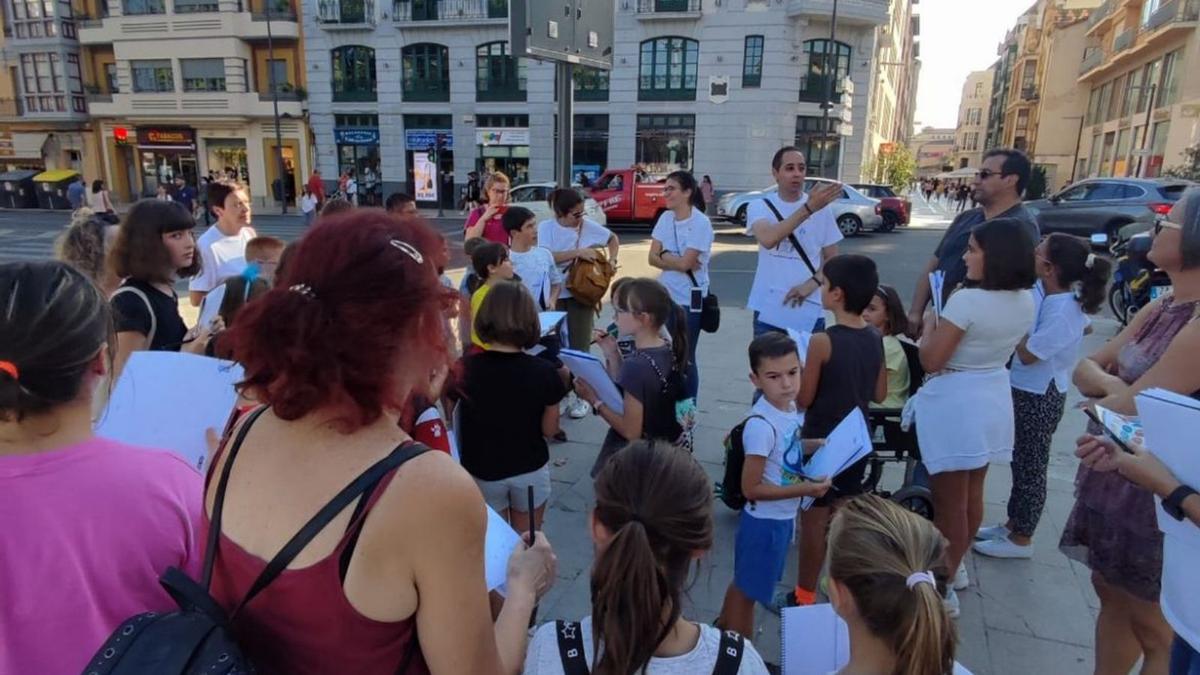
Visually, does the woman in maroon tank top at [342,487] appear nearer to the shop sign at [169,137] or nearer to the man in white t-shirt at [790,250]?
the man in white t-shirt at [790,250]

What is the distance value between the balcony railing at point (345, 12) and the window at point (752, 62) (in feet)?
52.8

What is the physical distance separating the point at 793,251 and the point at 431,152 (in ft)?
90.3

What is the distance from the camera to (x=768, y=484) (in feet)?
8.45

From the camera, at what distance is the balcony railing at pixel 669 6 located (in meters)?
25.9

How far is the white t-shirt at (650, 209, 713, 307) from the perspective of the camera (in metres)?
4.82

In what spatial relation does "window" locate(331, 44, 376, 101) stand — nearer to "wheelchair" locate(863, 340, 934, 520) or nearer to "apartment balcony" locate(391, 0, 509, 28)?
"apartment balcony" locate(391, 0, 509, 28)

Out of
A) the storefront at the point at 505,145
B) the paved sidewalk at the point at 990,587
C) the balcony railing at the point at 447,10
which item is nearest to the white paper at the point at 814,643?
the paved sidewalk at the point at 990,587

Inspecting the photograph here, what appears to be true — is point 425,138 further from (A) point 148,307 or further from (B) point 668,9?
(A) point 148,307

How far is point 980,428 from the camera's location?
9.30 feet

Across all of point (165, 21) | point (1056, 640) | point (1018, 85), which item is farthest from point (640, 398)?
point (1018, 85)

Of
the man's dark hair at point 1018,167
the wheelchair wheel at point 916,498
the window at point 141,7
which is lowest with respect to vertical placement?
the wheelchair wheel at point 916,498

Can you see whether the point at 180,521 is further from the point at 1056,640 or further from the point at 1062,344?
the point at 1062,344

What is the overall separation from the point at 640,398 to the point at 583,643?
1.56 m

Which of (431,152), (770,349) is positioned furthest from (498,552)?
(431,152)
